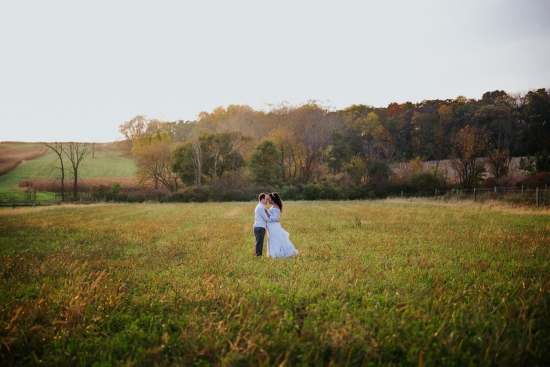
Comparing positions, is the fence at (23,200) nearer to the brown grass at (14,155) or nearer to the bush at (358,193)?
the brown grass at (14,155)

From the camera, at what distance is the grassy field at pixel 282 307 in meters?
4.59

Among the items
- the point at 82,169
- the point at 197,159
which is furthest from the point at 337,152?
the point at 82,169

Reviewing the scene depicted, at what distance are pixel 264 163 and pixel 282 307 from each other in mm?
53332

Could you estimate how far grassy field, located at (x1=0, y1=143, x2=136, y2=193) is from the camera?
141ft

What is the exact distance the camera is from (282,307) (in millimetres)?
6191

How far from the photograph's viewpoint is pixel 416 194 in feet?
176

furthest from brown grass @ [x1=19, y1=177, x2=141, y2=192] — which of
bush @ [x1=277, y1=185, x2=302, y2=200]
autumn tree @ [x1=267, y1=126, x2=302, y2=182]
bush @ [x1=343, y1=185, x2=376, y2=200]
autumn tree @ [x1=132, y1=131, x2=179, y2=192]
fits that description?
bush @ [x1=343, y1=185, x2=376, y2=200]

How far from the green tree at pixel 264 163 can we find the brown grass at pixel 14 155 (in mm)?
31930

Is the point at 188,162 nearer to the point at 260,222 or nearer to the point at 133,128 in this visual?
the point at 133,128

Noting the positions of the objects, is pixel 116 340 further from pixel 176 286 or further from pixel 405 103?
pixel 405 103

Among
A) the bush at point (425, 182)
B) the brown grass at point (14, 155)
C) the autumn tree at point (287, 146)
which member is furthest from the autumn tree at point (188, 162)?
the bush at point (425, 182)

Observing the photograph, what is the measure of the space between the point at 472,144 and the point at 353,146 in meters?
23.8

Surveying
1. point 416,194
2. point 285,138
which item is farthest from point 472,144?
point 285,138

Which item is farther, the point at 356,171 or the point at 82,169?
the point at 82,169
